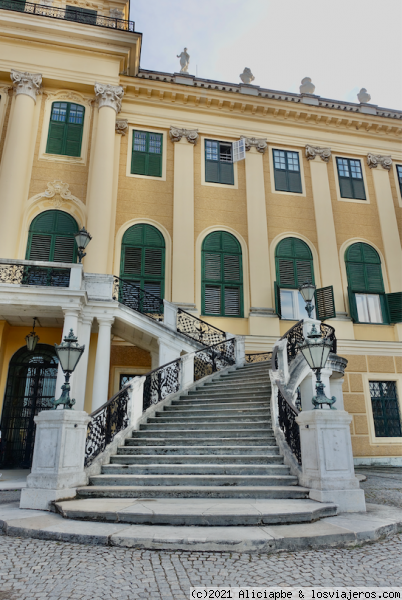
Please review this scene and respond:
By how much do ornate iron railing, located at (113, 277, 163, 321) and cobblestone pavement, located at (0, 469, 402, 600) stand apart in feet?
30.6

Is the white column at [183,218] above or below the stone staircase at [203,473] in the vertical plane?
above

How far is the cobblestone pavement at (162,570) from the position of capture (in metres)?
3.52

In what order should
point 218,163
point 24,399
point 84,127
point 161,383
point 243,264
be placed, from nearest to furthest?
point 161,383 < point 24,399 < point 84,127 < point 243,264 < point 218,163

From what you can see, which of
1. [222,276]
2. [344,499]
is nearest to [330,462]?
[344,499]

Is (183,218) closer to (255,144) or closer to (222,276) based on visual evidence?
(222,276)

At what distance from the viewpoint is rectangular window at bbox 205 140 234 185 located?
723 inches

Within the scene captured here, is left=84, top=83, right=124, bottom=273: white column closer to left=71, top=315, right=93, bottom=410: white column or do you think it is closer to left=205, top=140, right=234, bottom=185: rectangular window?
left=71, top=315, right=93, bottom=410: white column

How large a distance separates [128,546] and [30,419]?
33.3ft

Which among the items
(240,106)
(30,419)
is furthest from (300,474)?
(240,106)

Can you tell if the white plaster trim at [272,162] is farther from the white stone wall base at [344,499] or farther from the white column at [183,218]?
the white stone wall base at [344,499]

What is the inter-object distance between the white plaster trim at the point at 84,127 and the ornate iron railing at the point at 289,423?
12.5 meters

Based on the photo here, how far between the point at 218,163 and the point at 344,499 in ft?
49.9

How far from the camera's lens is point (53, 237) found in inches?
619

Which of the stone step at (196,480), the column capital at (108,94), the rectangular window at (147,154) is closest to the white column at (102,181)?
the column capital at (108,94)
